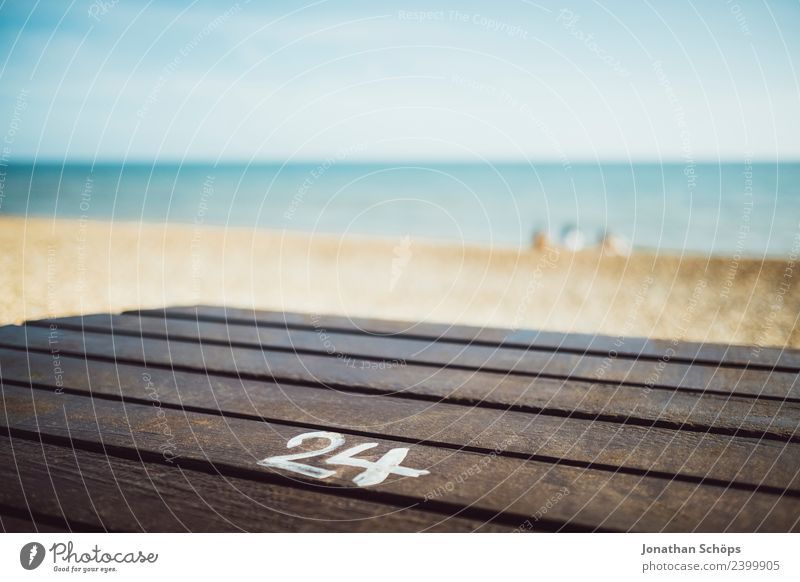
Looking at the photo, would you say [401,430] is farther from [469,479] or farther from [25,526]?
[25,526]

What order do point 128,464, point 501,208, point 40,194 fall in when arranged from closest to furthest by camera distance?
point 128,464
point 501,208
point 40,194

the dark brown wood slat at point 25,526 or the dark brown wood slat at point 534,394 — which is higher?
the dark brown wood slat at point 534,394

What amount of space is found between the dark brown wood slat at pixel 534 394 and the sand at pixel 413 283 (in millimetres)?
3011

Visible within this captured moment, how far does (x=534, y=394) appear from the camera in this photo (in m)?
1.26

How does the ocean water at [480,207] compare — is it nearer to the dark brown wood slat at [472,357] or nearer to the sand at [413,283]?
the sand at [413,283]

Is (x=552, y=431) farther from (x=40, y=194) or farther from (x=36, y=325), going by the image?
(x=40, y=194)

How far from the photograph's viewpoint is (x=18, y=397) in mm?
1222

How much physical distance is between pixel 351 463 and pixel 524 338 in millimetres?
878

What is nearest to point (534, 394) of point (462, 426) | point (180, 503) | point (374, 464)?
point (462, 426)

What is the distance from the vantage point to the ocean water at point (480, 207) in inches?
429

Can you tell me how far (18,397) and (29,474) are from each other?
37 cm

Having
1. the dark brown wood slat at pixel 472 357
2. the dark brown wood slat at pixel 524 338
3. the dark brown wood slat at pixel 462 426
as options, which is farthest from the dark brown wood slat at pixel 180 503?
the dark brown wood slat at pixel 524 338

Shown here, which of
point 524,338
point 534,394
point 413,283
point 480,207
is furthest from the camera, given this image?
point 480,207
